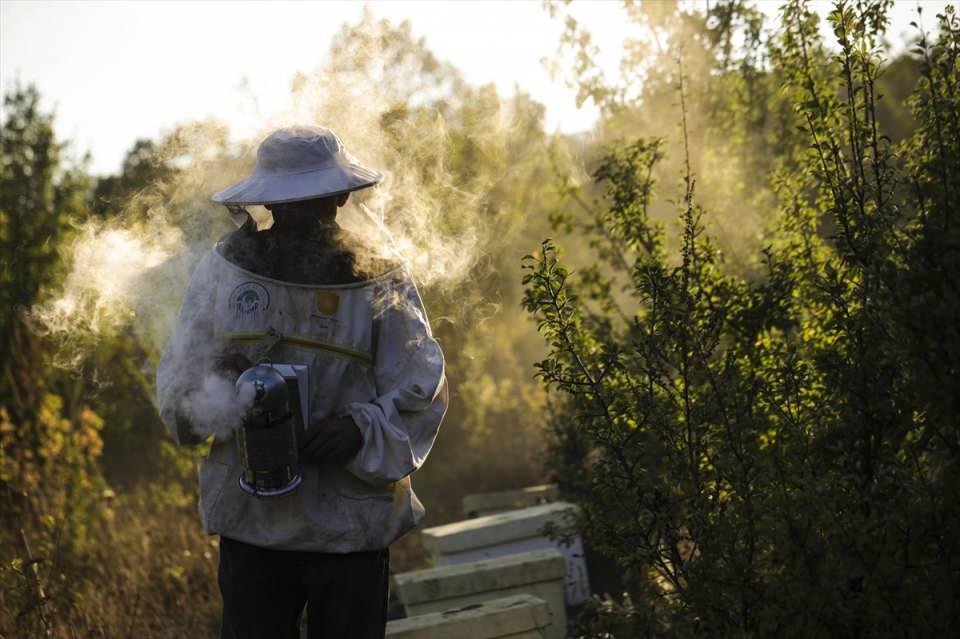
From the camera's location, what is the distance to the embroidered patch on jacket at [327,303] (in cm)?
298

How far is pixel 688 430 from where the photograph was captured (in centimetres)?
346

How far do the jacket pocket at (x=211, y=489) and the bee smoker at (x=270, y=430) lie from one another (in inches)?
7.3

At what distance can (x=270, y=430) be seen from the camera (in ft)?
8.91

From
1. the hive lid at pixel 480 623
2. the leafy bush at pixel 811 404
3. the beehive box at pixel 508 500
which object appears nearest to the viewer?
the leafy bush at pixel 811 404

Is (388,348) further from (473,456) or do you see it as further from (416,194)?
(473,456)

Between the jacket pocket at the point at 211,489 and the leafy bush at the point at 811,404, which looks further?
the jacket pocket at the point at 211,489

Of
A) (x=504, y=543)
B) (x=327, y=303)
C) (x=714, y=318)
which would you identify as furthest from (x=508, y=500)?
(x=327, y=303)

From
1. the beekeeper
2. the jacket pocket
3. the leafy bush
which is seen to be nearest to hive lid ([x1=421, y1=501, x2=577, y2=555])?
the leafy bush

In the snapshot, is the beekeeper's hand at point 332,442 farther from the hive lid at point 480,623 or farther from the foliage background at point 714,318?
the hive lid at point 480,623

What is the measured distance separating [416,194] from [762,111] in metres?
2.95

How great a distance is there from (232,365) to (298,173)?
0.55 metres

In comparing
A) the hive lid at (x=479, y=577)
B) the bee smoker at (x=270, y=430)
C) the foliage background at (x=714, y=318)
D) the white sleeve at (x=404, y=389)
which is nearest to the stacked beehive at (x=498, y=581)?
the hive lid at (x=479, y=577)

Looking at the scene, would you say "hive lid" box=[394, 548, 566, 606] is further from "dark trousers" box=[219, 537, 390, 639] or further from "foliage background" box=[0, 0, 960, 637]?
"dark trousers" box=[219, 537, 390, 639]

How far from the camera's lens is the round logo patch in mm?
2969
